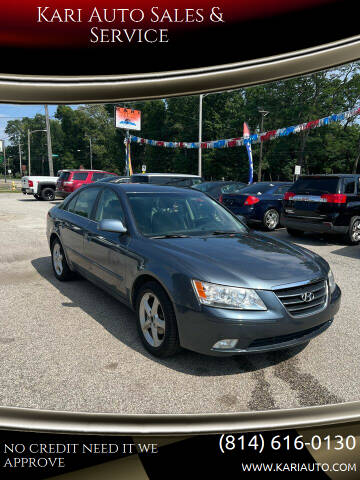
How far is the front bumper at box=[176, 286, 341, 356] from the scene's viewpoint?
8.80 feet

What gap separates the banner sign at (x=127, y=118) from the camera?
Answer: 32594 millimetres

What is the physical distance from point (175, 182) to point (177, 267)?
1029cm

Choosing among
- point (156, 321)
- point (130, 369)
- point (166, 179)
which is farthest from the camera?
point (166, 179)

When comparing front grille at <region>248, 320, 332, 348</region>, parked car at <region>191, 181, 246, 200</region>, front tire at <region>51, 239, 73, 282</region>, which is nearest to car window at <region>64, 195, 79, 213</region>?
front tire at <region>51, 239, 73, 282</region>

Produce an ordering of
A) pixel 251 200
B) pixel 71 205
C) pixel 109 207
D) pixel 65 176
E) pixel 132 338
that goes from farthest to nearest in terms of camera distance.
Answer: pixel 65 176 → pixel 251 200 → pixel 71 205 → pixel 109 207 → pixel 132 338

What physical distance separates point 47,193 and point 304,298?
20169mm

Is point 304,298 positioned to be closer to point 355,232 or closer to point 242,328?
point 242,328

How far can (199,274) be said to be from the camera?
284 cm

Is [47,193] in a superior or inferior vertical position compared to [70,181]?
inferior

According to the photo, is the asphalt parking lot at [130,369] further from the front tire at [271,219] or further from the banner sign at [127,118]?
the banner sign at [127,118]

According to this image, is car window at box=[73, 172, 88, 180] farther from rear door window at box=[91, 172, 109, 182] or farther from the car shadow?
the car shadow

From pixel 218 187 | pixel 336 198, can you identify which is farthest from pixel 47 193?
pixel 336 198

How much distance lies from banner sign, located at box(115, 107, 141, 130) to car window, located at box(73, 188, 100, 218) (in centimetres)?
2835

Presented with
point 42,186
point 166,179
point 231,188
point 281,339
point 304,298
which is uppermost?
point 166,179
